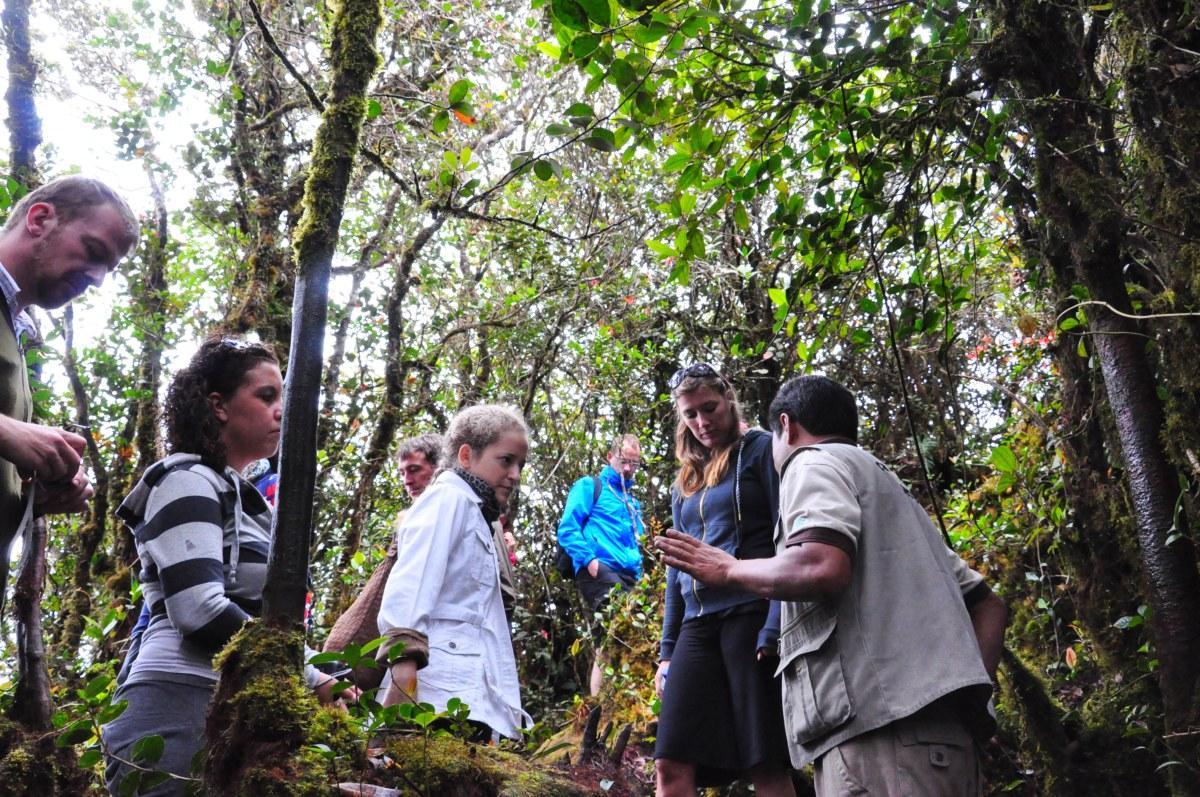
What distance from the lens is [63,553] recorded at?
1025 centimetres

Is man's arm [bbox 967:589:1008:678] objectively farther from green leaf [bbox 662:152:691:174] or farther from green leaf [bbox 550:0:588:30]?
green leaf [bbox 550:0:588:30]

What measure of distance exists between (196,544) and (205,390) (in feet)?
1.90

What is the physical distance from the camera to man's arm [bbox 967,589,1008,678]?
117 inches

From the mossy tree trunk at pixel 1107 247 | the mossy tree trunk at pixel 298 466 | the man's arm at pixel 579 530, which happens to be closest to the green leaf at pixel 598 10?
the mossy tree trunk at pixel 298 466

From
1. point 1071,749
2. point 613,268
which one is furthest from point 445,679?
point 613,268

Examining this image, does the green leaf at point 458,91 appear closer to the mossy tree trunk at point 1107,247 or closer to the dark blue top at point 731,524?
the dark blue top at point 731,524

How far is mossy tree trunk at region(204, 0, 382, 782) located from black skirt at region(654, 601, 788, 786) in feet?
7.79

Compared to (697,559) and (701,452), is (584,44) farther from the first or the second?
(701,452)

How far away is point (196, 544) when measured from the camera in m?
2.34

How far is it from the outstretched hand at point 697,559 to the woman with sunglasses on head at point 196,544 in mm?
1138

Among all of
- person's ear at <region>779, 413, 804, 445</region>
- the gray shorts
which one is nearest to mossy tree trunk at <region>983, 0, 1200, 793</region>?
person's ear at <region>779, 413, 804, 445</region>

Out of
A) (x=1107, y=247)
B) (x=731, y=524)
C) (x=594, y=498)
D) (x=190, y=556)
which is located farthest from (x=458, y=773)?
(x=594, y=498)

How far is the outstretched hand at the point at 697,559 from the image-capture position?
2.88 m

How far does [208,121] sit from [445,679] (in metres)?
7.64
